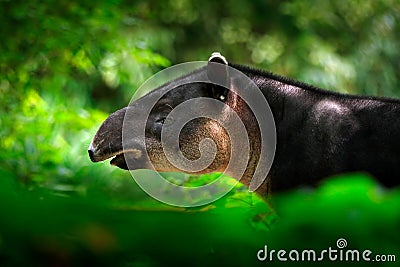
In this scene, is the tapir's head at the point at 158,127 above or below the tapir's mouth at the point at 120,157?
above

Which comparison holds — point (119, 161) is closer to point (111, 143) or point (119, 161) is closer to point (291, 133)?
point (111, 143)

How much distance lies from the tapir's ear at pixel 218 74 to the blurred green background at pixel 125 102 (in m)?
0.45

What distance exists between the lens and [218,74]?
3691mm

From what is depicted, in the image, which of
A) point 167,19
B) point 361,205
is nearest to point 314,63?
point 167,19

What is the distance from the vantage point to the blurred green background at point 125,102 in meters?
0.97

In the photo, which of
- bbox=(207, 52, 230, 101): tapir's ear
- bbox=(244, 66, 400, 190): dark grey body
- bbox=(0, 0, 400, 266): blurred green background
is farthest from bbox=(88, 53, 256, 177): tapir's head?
bbox=(244, 66, 400, 190): dark grey body

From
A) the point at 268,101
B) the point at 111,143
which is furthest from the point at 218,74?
the point at 111,143

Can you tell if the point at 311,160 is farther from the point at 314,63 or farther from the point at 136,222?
the point at 314,63

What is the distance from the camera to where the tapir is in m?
3.25

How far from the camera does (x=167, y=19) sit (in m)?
13.0

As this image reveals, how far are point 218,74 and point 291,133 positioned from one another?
463 millimetres

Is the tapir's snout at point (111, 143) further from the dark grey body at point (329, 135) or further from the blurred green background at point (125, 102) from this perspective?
the dark grey body at point (329, 135)

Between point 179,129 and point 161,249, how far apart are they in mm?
2797

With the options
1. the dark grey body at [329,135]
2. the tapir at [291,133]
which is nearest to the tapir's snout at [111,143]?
the tapir at [291,133]
